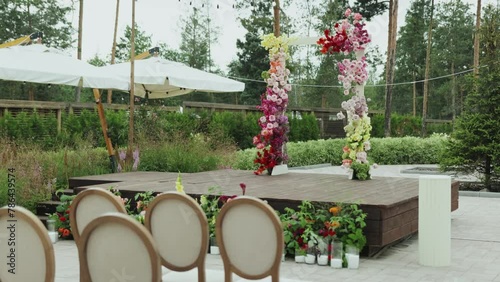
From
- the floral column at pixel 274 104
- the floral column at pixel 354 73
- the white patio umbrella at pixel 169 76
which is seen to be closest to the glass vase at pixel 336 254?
the floral column at pixel 354 73

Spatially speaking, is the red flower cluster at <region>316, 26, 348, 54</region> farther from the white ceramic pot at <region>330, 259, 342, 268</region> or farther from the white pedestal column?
the white ceramic pot at <region>330, 259, 342, 268</region>

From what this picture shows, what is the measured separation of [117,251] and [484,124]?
37.2ft

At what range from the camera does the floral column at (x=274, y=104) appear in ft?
31.6

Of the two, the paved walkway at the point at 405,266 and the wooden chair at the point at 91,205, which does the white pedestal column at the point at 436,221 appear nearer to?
the paved walkway at the point at 405,266

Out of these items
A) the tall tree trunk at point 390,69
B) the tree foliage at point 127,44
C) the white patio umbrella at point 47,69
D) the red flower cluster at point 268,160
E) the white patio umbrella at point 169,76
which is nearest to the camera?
the white patio umbrella at point 47,69

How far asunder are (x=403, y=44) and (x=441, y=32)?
2766 millimetres

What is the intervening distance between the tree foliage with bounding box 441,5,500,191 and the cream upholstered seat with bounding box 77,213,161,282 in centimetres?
1117

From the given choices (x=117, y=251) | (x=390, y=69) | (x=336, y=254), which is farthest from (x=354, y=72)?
(x=390, y=69)

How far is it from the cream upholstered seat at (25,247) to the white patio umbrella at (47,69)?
23.3 feet

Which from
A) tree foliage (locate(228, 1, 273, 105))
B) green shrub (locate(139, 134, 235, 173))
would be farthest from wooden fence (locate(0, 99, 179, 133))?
tree foliage (locate(228, 1, 273, 105))

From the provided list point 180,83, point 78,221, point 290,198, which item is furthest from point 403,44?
point 78,221

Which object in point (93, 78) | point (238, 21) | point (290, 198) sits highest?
point (238, 21)

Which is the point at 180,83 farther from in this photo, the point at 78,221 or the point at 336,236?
the point at 78,221

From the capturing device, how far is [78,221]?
13.3 feet
